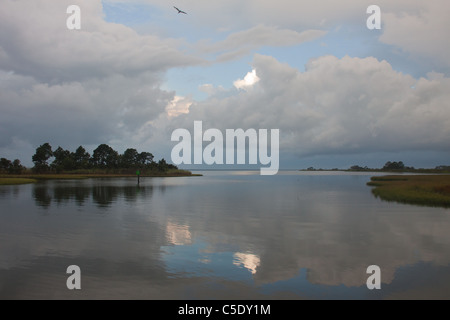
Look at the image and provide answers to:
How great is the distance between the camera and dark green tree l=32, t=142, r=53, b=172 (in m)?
159

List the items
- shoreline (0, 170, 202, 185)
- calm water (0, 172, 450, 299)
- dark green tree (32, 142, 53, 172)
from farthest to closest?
dark green tree (32, 142, 53, 172) < shoreline (0, 170, 202, 185) < calm water (0, 172, 450, 299)

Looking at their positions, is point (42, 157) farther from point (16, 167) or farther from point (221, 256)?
point (221, 256)

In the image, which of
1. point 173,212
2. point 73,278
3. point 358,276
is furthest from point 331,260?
point 173,212

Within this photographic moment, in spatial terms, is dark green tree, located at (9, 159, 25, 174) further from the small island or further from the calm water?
the calm water

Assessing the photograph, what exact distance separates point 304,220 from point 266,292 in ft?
73.5

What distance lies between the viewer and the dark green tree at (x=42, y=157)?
523 ft

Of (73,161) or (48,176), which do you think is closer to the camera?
(48,176)

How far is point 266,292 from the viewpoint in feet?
45.7

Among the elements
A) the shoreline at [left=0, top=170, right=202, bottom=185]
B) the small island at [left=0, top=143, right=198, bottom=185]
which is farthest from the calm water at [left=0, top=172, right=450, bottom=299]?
the small island at [left=0, top=143, right=198, bottom=185]

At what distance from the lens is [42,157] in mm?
163000

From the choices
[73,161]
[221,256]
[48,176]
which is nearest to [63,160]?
[73,161]
